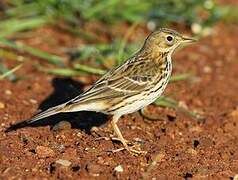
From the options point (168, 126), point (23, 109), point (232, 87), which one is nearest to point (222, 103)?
point (232, 87)

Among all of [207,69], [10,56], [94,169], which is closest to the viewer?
[94,169]

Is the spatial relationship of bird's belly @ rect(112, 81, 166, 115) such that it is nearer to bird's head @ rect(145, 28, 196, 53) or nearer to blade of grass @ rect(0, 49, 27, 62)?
bird's head @ rect(145, 28, 196, 53)

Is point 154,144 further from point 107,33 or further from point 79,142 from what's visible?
point 107,33

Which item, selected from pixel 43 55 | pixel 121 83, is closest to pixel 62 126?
pixel 121 83

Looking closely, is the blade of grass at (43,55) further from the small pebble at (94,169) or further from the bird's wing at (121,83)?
the small pebble at (94,169)

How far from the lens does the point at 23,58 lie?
868 centimetres

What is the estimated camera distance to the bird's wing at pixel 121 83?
6414 millimetres

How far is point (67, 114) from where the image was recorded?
7199mm

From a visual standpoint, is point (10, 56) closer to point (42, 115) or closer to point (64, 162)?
point (42, 115)

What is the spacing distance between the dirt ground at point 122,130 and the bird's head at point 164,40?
2.67 ft

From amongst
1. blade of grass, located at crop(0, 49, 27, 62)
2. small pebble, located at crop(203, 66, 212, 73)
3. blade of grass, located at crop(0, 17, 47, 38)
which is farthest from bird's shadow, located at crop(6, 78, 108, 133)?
small pebble, located at crop(203, 66, 212, 73)

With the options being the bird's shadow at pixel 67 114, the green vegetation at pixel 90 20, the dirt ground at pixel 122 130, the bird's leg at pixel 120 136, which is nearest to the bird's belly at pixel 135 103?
the bird's leg at pixel 120 136

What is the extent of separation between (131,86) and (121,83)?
105 millimetres

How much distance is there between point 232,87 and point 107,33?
1963 mm
